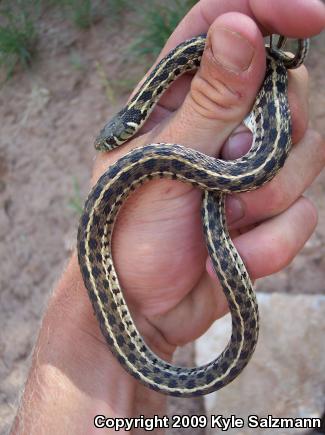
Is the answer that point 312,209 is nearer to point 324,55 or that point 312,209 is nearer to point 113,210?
point 113,210

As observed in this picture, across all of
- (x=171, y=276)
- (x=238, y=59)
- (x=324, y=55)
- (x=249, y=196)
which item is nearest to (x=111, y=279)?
(x=171, y=276)

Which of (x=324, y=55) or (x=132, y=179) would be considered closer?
(x=132, y=179)

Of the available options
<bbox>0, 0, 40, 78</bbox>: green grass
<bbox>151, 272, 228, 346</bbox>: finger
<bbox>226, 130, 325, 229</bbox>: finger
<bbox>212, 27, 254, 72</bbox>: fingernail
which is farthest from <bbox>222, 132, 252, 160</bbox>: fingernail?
<bbox>0, 0, 40, 78</bbox>: green grass

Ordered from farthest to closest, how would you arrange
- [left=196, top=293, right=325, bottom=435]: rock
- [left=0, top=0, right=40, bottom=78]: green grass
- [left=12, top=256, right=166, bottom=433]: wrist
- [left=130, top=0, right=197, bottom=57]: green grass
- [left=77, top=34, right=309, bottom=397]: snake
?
[left=0, top=0, right=40, bottom=78]: green grass
[left=130, top=0, right=197, bottom=57]: green grass
[left=196, top=293, right=325, bottom=435]: rock
[left=12, top=256, right=166, bottom=433]: wrist
[left=77, top=34, right=309, bottom=397]: snake

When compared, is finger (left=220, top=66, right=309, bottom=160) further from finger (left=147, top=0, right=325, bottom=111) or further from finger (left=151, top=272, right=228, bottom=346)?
finger (left=151, top=272, right=228, bottom=346)

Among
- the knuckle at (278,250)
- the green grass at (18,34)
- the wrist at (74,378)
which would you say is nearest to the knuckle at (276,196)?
the knuckle at (278,250)

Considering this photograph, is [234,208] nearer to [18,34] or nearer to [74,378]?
[74,378]

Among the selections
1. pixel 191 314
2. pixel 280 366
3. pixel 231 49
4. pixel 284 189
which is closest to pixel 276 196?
pixel 284 189

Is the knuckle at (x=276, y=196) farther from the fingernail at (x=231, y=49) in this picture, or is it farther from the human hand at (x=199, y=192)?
the fingernail at (x=231, y=49)
